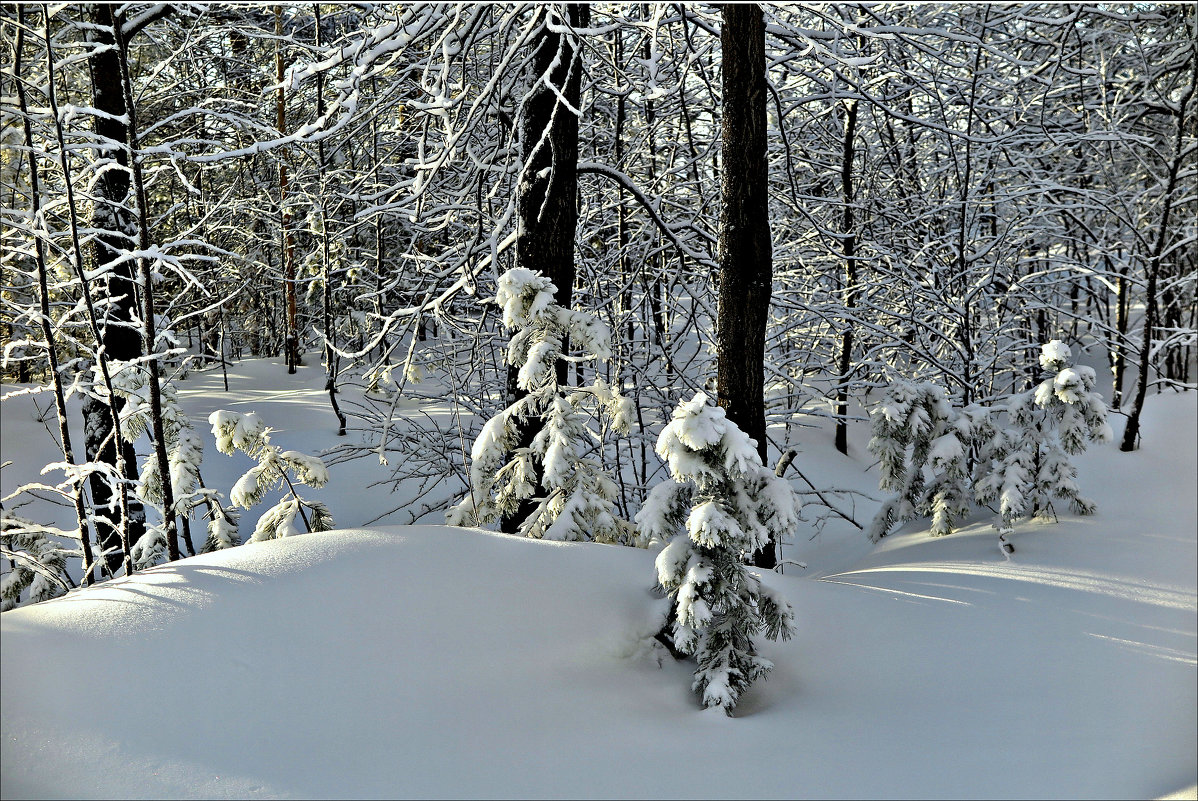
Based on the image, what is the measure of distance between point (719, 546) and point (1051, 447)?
4.00 metres

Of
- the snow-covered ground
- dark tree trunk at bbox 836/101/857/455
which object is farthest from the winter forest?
dark tree trunk at bbox 836/101/857/455

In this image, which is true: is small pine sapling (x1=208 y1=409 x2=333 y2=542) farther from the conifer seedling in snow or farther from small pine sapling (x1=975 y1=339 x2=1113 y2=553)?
small pine sapling (x1=975 y1=339 x2=1113 y2=553)

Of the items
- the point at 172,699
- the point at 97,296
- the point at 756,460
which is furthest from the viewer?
the point at 97,296

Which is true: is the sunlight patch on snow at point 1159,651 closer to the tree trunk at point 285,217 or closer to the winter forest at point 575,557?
the winter forest at point 575,557

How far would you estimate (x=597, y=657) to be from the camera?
3.79m

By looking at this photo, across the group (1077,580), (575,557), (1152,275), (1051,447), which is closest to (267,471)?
(575,557)

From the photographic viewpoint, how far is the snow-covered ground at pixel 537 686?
2980 millimetres

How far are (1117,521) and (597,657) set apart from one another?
463cm

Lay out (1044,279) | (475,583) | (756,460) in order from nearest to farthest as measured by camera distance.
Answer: (756,460) → (475,583) → (1044,279)

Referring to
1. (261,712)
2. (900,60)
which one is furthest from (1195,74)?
(261,712)

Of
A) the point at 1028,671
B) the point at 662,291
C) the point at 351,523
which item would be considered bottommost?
the point at 351,523

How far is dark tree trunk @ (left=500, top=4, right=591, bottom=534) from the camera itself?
5703 mm

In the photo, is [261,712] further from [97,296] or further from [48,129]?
[97,296]

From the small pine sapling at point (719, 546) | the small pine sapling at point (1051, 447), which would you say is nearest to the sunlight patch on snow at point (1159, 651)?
the small pine sapling at point (1051, 447)
